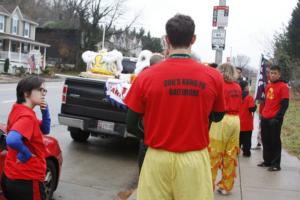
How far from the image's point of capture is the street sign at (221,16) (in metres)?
12.5

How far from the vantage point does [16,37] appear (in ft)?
198

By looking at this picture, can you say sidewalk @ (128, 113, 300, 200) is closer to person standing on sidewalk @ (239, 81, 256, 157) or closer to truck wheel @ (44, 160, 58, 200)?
person standing on sidewalk @ (239, 81, 256, 157)

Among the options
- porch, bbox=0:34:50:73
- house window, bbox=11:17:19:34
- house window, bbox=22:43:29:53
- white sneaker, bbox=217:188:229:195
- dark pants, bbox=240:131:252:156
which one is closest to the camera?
white sneaker, bbox=217:188:229:195

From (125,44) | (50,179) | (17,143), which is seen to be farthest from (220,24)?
(125,44)

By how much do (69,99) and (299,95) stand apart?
31.4 metres

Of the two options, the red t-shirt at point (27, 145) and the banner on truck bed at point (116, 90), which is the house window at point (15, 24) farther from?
the red t-shirt at point (27, 145)

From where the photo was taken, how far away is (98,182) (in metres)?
7.95

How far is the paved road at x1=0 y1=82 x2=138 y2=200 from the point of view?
727cm

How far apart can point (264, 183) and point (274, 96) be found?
1421 mm

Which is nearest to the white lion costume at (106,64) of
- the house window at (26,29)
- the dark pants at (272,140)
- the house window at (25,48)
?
the dark pants at (272,140)

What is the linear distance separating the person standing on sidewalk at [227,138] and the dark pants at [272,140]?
1.84 meters

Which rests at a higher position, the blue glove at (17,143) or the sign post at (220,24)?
the sign post at (220,24)

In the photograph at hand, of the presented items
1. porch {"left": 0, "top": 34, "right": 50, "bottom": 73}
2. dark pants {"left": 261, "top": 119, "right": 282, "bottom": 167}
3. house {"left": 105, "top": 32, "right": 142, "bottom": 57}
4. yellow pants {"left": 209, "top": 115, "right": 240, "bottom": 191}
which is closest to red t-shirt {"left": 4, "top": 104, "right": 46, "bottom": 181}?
yellow pants {"left": 209, "top": 115, "right": 240, "bottom": 191}

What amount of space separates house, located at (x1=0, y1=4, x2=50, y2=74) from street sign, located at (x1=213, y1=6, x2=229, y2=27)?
1579 inches
